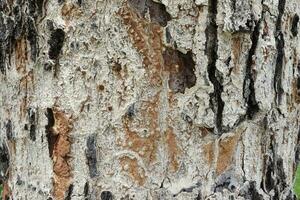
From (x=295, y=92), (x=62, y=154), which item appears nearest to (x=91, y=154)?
(x=62, y=154)

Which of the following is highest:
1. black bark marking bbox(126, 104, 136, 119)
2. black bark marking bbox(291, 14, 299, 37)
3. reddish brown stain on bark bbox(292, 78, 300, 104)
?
black bark marking bbox(291, 14, 299, 37)

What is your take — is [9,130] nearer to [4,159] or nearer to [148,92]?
[4,159]

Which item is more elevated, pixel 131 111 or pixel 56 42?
pixel 56 42

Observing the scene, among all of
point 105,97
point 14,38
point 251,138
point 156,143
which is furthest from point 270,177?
point 14,38

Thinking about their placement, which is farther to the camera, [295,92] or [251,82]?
[295,92]

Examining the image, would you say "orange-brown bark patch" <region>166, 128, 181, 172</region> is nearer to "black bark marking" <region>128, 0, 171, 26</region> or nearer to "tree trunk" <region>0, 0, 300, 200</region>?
"tree trunk" <region>0, 0, 300, 200</region>

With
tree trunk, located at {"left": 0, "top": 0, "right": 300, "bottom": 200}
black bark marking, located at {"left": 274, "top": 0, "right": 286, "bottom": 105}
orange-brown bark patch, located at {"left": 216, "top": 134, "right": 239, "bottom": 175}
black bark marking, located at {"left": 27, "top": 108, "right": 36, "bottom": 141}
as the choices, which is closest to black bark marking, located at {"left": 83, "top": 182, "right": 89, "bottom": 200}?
tree trunk, located at {"left": 0, "top": 0, "right": 300, "bottom": 200}

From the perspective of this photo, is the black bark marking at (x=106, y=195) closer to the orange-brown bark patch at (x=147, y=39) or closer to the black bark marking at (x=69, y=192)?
the black bark marking at (x=69, y=192)

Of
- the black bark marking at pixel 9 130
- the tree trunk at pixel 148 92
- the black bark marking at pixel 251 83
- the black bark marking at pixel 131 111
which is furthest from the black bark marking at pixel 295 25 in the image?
the black bark marking at pixel 9 130
